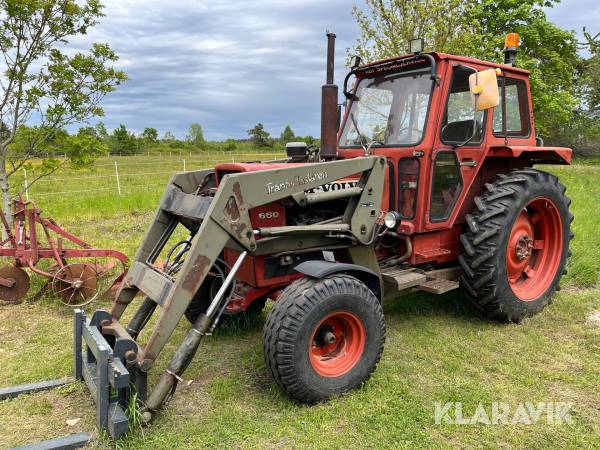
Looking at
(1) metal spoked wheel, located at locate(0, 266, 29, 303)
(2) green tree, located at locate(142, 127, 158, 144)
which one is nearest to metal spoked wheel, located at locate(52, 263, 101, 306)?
(1) metal spoked wheel, located at locate(0, 266, 29, 303)

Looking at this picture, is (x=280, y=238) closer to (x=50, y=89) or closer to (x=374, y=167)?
(x=374, y=167)

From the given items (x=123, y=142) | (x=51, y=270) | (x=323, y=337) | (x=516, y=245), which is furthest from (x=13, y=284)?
(x=123, y=142)

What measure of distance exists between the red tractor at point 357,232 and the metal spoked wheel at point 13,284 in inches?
75.9

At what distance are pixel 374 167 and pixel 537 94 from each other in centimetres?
1321

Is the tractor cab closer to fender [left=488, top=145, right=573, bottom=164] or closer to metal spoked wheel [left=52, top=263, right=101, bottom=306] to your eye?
fender [left=488, top=145, right=573, bottom=164]

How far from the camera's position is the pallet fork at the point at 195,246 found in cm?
291

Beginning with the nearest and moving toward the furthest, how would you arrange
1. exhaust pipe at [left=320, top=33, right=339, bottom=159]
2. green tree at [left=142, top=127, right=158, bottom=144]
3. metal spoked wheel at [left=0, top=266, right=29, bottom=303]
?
exhaust pipe at [left=320, top=33, right=339, bottom=159] → metal spoked wheel at [left=0, top=266, right=29, bottom=303] → green tree at [left=142, top=127, right=158, bottom=144]

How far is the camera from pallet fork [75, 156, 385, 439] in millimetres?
2906

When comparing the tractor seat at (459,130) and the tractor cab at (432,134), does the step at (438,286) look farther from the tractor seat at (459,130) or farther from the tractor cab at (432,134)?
the tractor seat at (459,130)

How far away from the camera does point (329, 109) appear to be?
12.7 ft

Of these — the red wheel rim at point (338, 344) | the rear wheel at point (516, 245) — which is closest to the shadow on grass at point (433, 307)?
the rear wheel at point (516, 245)

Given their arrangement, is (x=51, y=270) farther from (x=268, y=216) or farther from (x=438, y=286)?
(x=438, y=286)

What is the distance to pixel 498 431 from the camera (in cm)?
299

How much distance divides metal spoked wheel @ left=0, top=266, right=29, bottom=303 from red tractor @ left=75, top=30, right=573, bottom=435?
1.93m
